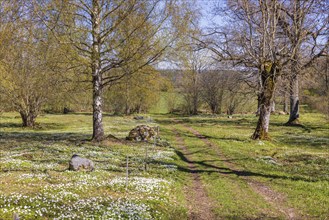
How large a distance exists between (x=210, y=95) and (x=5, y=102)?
52.3m

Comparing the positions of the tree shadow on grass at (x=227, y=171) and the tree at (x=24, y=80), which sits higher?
the tree at (x=24, y=80)

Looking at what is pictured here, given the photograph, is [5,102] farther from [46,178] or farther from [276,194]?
[276,194]

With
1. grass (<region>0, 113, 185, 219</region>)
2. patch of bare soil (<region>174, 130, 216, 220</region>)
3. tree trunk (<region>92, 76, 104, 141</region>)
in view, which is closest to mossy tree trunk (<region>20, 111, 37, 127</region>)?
tree trunk (<region>92, 76, 104, 141</region>)

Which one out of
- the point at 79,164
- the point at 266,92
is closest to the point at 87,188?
the point at 79,164

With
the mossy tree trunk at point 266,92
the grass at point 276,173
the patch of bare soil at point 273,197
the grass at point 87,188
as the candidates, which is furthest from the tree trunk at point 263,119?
the patch of bare soil at point 273,197

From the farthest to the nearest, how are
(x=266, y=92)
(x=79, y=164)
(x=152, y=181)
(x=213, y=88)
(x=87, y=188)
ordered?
(x=213, y=88)
(x=266, y=92)
(x=79, y=164)
(x=152, y=181)
(x=87, y=188)

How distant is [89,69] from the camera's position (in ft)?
88.6

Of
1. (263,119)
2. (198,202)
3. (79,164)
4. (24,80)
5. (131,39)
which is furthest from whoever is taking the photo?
(24,80)

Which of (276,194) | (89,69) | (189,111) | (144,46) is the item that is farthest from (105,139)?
(189,111)

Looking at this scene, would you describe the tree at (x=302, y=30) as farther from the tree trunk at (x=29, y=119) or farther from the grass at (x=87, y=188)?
the tree trunk at (x=29, y=119)

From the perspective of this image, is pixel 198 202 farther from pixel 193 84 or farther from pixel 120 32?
pixel 193 84

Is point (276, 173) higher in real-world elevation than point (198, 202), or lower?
higher

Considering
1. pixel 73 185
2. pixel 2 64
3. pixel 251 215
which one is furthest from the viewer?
pixel 2 64

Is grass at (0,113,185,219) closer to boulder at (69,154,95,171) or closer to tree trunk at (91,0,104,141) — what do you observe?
boulder at (69,154,95,171)
